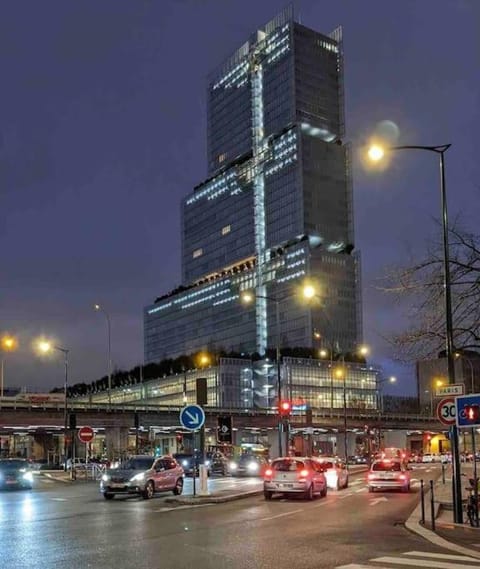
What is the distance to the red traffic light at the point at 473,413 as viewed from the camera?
1817 cm

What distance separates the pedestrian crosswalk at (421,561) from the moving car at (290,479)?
14.7 m

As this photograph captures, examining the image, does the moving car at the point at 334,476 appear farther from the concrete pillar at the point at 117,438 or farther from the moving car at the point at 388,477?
the concrete pillar at the point at 117,438

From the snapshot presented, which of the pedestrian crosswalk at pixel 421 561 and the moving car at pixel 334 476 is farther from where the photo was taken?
the moving car at pixel 334 476

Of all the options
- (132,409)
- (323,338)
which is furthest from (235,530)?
(323,338)

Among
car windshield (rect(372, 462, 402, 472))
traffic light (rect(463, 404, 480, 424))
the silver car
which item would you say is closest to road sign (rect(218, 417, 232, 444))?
the silver car

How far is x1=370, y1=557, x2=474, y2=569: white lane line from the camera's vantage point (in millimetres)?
12336

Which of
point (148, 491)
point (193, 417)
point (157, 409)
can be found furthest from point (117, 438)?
point (193, 417)

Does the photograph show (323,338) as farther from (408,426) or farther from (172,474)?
(172,474)

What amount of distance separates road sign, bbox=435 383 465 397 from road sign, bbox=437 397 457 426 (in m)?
0.15

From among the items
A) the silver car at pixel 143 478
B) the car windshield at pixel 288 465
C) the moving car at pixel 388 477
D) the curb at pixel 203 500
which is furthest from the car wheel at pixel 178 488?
the moving car at pixel 388 477

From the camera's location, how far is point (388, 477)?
34000mm

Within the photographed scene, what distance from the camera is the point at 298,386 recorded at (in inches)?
6954

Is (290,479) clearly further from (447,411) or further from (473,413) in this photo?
(473,413)

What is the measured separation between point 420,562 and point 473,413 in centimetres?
619
